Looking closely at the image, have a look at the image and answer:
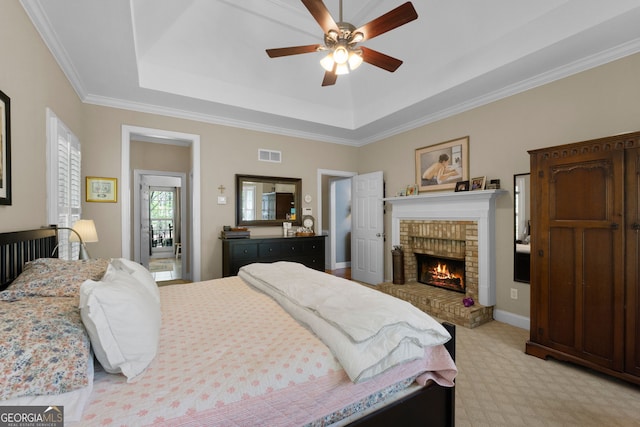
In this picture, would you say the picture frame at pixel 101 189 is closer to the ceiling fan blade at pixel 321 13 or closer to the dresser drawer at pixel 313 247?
the dresser drawer at pixel 313 247

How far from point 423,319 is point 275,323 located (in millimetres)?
805

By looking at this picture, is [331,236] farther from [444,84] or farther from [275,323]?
[275,323]

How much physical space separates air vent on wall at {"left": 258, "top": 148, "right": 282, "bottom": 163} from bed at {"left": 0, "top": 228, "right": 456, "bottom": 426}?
10.8ft

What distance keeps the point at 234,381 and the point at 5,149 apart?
1.96 m

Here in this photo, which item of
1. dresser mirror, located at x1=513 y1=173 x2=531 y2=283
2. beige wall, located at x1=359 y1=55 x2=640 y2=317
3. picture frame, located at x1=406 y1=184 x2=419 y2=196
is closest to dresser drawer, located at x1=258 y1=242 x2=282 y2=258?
picture frame, located at x1=406 y1=184 x2=419 y2=196

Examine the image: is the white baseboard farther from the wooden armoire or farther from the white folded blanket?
the white folded blanket

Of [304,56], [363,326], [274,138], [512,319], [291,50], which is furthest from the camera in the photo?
[274,138]

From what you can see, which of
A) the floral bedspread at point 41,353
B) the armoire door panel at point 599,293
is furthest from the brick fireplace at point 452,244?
the floral bedspread at point 41,353

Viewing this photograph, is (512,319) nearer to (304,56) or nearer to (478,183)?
(478,183)

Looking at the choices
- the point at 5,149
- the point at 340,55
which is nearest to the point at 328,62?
the point at 340,55

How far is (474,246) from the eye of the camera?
3699mm

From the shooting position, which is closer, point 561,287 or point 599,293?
point 599,293

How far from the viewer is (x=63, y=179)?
8.87 ft

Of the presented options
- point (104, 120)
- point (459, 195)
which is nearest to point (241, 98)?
point (104, 120)
